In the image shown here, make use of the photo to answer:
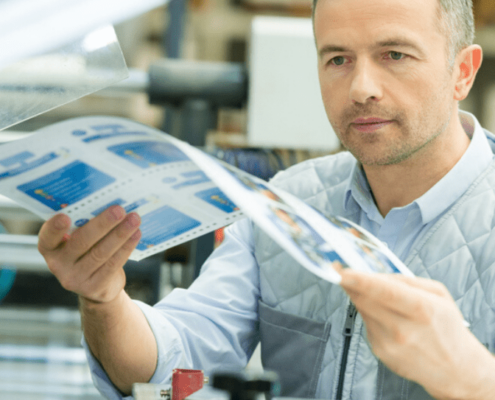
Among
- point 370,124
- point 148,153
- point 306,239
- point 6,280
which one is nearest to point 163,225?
point 148,153

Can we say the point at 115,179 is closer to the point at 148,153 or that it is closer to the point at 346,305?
the point at 148,153

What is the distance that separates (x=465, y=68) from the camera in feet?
3.85

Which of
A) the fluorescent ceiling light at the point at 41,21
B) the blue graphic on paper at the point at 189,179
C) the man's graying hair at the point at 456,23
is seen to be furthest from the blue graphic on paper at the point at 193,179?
the man's graying hair at the point at 456,23

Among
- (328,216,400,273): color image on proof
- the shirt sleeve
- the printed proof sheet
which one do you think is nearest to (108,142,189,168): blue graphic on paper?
the printed proof sheet

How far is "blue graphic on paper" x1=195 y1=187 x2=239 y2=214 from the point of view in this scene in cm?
87

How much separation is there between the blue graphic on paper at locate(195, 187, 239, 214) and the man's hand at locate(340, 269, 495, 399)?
0.90 feet

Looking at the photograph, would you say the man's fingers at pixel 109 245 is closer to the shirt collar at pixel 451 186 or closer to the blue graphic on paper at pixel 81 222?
the blue graphic on paper at pixel 81 222

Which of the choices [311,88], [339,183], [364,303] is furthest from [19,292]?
[364,303]

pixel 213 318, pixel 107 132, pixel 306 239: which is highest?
pixel 107 132

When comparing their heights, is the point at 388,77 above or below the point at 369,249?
above

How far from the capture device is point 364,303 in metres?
0.68

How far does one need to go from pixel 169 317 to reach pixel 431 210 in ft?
1.74

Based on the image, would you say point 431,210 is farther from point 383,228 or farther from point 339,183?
point 339,183

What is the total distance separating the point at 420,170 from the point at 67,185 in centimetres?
66
